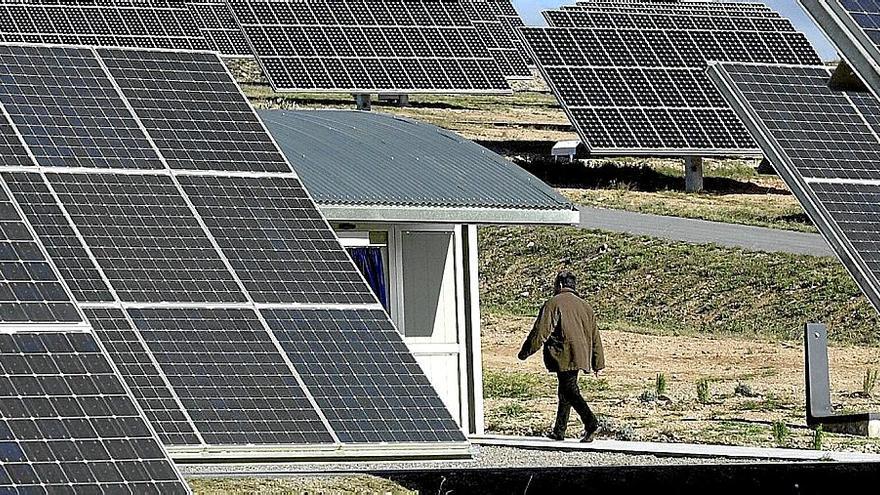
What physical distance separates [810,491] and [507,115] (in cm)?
3926

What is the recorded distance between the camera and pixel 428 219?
58.4 ft

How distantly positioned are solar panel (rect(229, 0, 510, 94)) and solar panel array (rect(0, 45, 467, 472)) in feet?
79.6

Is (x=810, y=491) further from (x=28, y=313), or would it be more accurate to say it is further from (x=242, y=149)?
(x=28, y=313)

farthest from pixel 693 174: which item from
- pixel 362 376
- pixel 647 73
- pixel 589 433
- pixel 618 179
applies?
pixel 362 376

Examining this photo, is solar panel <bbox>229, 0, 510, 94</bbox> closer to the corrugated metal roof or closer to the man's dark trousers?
the corrugated metal roof

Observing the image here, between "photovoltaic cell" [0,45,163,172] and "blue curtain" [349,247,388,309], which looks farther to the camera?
"blue curtain" [349,247,388,309]

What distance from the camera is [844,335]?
2838 cm

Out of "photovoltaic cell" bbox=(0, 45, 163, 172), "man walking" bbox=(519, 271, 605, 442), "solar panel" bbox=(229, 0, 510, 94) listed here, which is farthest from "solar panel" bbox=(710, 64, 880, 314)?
"solar panel" bbox=(229, 0, 510, 94)

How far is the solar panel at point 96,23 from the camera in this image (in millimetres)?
37397

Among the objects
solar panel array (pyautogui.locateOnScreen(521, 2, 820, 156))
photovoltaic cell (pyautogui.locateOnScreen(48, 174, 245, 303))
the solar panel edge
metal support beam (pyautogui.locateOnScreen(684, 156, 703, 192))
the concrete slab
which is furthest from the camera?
metal support beam (pyautogui.locateOnScreen(684, 156, 703, 192))

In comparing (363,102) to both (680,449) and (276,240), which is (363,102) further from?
(276,240)

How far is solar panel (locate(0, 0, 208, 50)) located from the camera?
37397mm

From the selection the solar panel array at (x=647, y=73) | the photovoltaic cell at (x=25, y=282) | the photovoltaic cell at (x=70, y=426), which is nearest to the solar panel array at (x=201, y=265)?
the photovoltaic cell at (x=25, y=282)

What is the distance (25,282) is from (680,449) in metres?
11.8
